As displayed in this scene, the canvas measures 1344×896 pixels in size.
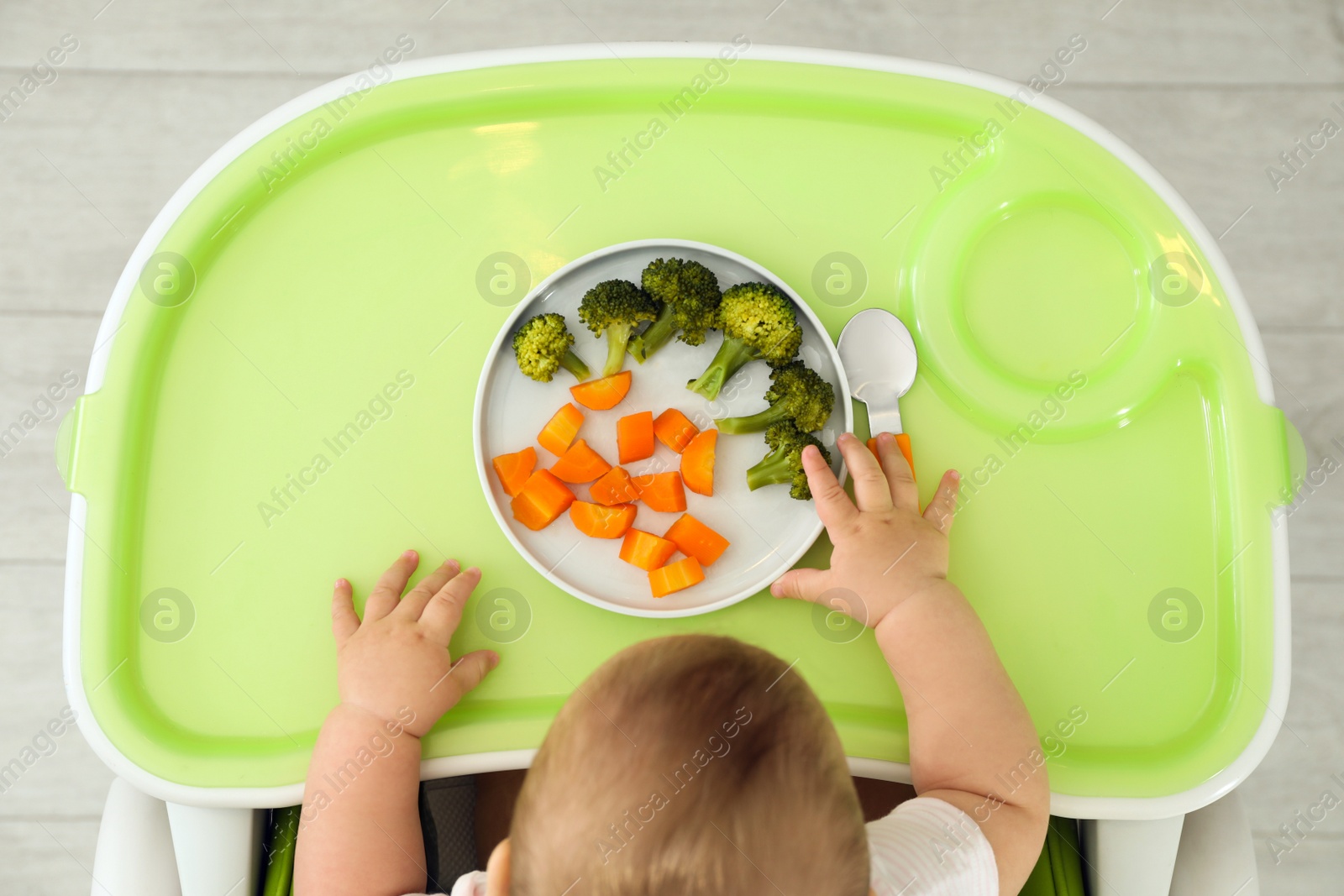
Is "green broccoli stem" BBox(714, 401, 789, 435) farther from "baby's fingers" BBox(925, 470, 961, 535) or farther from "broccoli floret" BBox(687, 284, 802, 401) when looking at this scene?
"baby's fingers" BBox(925, 470, 961, 535)

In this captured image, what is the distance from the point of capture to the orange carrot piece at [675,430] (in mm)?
877

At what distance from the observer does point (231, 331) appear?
0.92 metres

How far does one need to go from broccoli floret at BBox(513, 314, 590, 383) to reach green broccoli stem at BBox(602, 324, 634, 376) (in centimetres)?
3

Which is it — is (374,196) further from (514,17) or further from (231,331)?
(514,17)

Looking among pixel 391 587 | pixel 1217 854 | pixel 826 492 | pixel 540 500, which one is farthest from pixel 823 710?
pixel 1217 854

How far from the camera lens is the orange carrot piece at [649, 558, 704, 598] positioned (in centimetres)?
86

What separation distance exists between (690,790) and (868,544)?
0.35 meters

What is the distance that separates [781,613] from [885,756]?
0.18 meters

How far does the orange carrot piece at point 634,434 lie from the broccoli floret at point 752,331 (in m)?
0.07

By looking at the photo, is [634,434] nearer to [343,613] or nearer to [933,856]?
[343,613]

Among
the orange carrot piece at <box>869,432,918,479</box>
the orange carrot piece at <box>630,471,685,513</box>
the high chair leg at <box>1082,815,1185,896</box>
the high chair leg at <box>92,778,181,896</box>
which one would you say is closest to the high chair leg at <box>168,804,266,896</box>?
the high chair leg at <box>92,778,181,896</box>


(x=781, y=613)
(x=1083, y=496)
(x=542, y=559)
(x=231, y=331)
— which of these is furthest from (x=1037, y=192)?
(x=231, y=331)

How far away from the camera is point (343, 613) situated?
878 mm

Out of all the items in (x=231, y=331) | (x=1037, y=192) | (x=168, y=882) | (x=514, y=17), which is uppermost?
(x=514, y=17)
